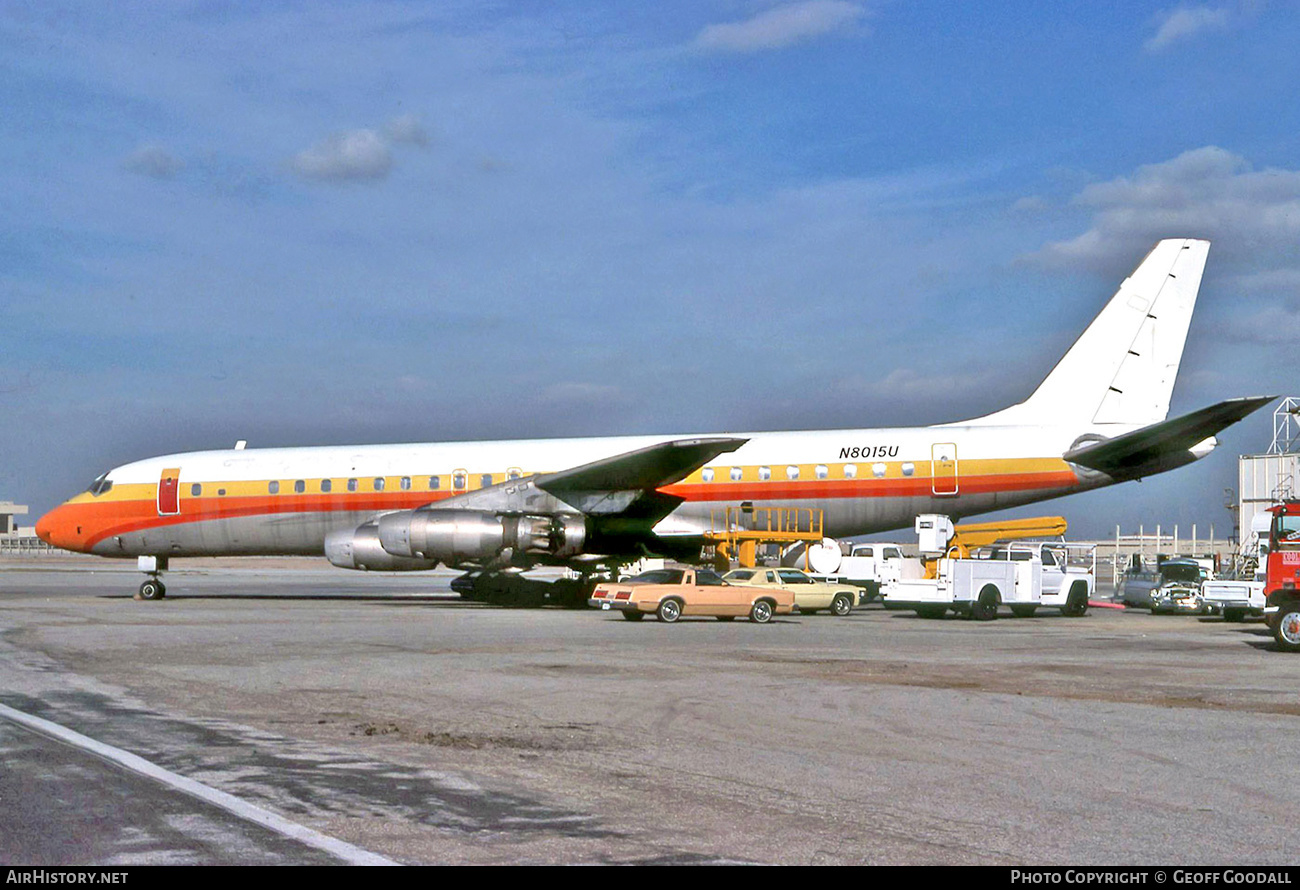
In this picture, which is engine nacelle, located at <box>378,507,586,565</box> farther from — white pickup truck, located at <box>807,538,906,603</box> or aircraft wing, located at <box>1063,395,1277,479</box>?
aircraft wing, located at <box>1063,395,1277,479</box>

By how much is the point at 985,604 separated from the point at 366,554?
15721 mm

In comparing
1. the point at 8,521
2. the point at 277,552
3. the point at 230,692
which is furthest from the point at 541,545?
the point at 8,521

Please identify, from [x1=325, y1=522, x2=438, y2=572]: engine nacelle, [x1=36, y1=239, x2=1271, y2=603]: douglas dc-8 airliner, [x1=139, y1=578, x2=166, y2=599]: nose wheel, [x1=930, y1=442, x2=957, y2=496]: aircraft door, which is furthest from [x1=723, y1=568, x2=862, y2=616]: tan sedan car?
[x1=139, y1=578, x2=166, y2=599]: nose wheel

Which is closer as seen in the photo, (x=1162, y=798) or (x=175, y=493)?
(x=1162, y=798)

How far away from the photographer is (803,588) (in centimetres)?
3142

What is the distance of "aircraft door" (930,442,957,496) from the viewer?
111 ft

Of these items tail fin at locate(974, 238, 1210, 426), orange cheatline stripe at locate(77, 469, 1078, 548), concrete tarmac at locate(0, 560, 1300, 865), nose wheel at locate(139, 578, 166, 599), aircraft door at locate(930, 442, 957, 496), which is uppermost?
tail fin at locate(974, 238, 1210, 426)

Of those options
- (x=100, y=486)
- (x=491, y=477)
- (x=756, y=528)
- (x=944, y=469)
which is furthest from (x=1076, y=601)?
(x=100, y=486)

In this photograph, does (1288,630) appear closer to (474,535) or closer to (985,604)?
(985,604)

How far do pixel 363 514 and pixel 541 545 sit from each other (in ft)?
22.3

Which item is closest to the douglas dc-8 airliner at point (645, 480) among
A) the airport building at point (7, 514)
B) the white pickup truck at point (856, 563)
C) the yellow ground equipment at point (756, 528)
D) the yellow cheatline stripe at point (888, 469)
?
the yellow cheatline stripe at point (888, 469)

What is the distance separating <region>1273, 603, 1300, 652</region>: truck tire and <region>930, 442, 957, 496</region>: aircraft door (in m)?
12.3

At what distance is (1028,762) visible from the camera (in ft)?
34.4

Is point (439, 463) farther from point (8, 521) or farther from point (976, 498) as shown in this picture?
point (8, 521)
